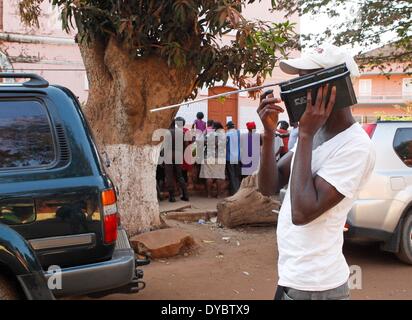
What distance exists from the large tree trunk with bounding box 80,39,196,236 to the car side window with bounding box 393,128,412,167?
271cm

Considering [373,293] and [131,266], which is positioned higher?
[131,266]

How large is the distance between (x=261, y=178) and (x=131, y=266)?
1.58 meters

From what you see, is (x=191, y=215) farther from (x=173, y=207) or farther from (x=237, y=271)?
(x=237, y=271)

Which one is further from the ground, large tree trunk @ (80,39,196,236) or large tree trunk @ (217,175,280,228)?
large tree trunk @ (80,39,196,236)

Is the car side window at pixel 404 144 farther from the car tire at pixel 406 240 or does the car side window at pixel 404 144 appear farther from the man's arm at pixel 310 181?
the man's arm at pixel 310 181

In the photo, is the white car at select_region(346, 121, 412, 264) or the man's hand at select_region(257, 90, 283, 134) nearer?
the man's hand at select_region(257, 90, 283, 134)

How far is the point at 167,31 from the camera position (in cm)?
591

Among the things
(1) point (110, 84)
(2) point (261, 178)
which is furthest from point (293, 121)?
(1) point (110, 84)

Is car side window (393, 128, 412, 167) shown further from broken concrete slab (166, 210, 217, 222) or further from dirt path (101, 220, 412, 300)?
broken concrete slab (166, 210, 217, 222)

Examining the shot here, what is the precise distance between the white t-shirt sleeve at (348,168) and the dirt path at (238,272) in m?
3.16

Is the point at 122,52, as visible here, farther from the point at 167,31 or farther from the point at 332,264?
the point at 332,264

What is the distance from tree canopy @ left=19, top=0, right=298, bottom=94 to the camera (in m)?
5.59

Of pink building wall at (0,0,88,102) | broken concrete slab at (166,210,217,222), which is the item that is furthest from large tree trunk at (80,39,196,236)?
pink building wall at (0,0,88,102)

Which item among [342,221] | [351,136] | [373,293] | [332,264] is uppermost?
[351,136]
